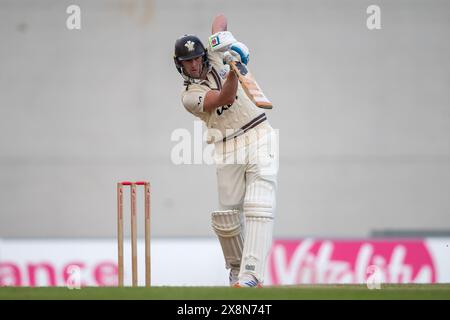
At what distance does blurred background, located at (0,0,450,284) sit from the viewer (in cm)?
1167

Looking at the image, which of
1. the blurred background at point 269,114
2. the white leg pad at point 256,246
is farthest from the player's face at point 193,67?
the blurred background at point 269,114

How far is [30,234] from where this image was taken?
1162 centimetres

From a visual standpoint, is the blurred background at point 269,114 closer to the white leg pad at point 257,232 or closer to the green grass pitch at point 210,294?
the white leg pad at point 257,232

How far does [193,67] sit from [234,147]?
504 millimetres

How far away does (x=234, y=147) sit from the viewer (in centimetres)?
645

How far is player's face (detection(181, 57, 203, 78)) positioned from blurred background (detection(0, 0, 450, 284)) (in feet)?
17.3

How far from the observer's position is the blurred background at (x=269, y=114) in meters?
11.7

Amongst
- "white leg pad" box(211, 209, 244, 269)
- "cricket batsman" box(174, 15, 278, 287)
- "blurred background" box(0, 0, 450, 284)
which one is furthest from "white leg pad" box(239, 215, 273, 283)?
"blurred background" box(0, 0, 450, 284)

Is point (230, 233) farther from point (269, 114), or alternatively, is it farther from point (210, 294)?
point (269, 114)

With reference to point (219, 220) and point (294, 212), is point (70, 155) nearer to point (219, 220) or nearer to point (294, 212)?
point (294, 212)

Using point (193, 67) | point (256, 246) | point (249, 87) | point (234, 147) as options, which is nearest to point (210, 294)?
point (256, 246)

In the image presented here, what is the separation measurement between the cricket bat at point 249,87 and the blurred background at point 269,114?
558 cm

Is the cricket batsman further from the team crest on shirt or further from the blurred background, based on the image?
the blurred background
